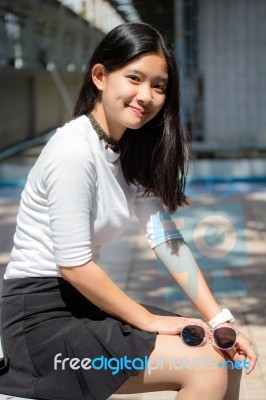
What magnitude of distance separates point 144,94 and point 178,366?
2.47 ft

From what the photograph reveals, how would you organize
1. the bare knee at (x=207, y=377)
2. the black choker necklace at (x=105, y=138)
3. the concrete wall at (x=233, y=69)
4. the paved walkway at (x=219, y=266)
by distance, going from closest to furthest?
1. the bare knee at (x=207, y=377)
2. the black choker necklace at (x=105, y=138)
3. the paved walkway at (x=219, y=266)
4. the concrete wall at (x=233, y=69)

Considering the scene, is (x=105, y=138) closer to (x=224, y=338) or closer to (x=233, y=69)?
(x=224, y=338)

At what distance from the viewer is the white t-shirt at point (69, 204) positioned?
1.81 metres

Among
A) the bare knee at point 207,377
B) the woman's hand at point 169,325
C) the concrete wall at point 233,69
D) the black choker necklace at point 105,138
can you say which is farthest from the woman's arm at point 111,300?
the concrete wall at point 233,69

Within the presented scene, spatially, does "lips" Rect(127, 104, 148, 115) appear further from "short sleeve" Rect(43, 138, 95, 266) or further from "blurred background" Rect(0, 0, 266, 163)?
"blurred background" Rect(0, 0, 266, 163)

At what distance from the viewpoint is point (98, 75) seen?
2021mm

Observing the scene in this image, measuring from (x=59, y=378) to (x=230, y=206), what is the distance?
6.00 meters

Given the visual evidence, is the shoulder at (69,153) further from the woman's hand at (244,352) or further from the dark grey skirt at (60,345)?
the woman's hand at (244,352)

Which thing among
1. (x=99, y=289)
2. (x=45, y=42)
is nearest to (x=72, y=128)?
(x=99, y=289)

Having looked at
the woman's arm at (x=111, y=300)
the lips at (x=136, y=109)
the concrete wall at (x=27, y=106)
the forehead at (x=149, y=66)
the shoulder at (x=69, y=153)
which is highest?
the forehead at (x=149, y=66)

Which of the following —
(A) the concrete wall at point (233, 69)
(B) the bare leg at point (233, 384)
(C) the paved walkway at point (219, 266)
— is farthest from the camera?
(A) the concrete wall at point (233, 69)

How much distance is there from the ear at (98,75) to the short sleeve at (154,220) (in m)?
0.35

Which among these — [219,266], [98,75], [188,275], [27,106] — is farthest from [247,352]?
[27,106]

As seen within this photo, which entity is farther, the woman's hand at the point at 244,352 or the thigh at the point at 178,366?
the woman's hand at the point at 244,352
